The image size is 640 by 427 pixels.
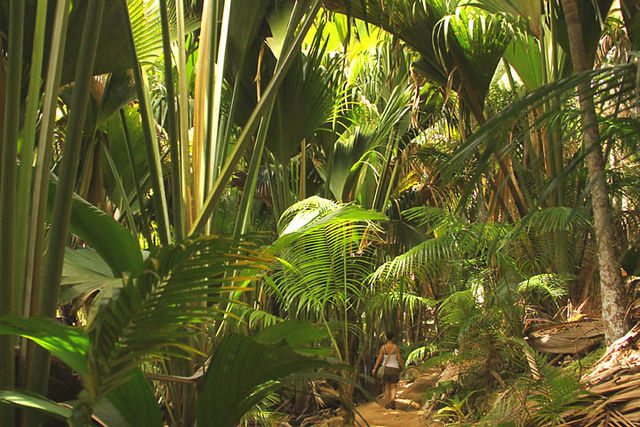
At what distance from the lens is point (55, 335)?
131 centimetres

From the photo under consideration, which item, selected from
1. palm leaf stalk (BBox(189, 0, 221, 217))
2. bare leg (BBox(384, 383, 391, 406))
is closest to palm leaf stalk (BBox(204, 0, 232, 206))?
palm leaf stalk (BBox(189, 0, 221, 217))

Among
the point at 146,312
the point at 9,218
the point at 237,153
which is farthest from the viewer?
the point at 237,153

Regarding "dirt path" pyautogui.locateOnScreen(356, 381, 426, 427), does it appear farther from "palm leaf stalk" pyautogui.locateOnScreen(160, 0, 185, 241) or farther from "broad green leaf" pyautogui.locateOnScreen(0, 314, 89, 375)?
"broad green leaf" pyautogui.locateOnScreen(0, 314, 89, 375)

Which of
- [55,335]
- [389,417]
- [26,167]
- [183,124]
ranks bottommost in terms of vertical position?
[389,417]

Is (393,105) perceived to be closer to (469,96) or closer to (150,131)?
(469,96)

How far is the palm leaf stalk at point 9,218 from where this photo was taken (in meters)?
1.58

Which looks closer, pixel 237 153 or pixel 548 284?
pixel 237 153

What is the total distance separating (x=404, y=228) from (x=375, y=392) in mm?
1725

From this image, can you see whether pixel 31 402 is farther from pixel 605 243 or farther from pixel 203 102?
pixel 605 243

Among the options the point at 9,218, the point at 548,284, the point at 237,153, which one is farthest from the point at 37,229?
the point at 548,284

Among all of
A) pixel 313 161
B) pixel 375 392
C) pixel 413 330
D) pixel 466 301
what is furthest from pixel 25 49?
pixel 413 330

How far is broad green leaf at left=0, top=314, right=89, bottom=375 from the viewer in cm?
126

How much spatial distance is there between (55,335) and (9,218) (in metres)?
0.45

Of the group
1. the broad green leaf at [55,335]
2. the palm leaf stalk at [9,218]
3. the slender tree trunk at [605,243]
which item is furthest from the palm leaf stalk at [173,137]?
the slender tree trunk at [605,243]
